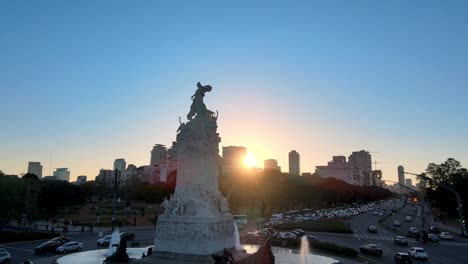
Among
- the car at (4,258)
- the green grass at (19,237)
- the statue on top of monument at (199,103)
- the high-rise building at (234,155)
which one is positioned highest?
the high-rise building at (234,155)

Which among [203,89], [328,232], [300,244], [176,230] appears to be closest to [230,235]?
[176,230]

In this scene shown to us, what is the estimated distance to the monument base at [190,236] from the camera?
2059 cm

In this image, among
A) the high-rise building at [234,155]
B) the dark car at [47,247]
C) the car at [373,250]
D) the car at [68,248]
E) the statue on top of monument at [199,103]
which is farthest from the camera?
the high-rise building at [234,155]

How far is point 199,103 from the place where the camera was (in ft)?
79.6

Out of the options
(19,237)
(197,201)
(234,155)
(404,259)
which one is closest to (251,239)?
(404,259)

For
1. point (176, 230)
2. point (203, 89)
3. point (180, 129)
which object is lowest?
point (176, 230)

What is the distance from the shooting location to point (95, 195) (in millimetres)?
148375

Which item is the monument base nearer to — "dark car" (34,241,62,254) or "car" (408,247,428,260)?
"dark car" (34,241,62,254)

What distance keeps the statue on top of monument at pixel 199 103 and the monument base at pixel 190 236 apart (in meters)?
6.89

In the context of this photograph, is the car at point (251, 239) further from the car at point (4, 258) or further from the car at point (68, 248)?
the car at point (4, 258)

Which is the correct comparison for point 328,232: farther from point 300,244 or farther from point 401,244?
point 300,244

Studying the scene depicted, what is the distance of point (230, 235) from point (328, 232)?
1339 inches

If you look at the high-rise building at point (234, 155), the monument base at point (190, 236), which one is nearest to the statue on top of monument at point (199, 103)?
the monument base at point (190, 236)

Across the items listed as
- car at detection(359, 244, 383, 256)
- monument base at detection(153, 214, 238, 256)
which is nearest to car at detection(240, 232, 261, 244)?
car at detection(359, 244, 383, 256)
